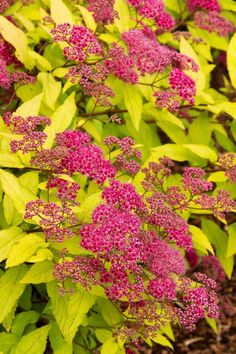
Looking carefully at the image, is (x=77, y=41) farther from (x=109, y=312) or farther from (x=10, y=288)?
A: (x=109, y=312)

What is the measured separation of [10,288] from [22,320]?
1.35ft

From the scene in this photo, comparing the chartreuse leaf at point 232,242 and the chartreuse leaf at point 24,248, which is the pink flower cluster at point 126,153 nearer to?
the chartreuse leaf at point 24,248

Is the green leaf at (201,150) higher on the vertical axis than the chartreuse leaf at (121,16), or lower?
lower

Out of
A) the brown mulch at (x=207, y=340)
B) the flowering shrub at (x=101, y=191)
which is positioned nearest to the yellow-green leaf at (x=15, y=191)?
the flowering shrub at (x=101, y=191)

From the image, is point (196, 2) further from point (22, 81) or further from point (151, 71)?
point (22, 81)

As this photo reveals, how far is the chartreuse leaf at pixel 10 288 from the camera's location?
2837mm

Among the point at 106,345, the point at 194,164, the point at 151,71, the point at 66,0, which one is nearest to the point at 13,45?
the point at 151,71

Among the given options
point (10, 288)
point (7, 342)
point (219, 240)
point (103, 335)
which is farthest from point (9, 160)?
point (219, 240)

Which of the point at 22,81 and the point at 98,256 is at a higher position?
the point at 22,81

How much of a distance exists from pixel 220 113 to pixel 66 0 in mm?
1265

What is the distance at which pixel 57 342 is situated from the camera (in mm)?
3170

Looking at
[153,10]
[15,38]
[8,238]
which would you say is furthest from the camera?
[153,10]

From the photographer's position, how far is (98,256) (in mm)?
2484

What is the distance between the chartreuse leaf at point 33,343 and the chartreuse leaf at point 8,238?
53 centimetres
